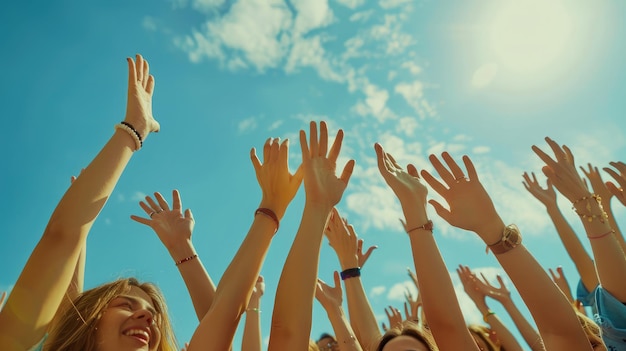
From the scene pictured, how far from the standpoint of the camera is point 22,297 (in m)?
2.25

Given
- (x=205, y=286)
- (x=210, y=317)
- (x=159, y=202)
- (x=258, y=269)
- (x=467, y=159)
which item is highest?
(x=159, y=202)

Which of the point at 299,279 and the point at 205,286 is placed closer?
the point at 299,279

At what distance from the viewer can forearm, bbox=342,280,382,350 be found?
5.26 meters

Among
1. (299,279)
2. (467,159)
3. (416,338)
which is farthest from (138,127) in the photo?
(416,338)

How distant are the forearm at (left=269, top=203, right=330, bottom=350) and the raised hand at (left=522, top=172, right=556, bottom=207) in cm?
458

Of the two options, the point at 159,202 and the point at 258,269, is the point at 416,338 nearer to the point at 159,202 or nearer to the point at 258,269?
the point at 258,269

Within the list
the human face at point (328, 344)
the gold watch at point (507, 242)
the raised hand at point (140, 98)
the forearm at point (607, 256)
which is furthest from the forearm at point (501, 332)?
the raised hand at point (140, 98)

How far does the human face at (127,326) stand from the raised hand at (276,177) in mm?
1188

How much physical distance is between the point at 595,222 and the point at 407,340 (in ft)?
6.36

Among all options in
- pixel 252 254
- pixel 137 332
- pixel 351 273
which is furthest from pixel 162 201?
pixel 351 273

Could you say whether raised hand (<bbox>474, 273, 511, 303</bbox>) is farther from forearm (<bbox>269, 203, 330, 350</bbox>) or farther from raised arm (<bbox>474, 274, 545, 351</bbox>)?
forearm (<bbox>269, 203, 330, 350</bbox>)

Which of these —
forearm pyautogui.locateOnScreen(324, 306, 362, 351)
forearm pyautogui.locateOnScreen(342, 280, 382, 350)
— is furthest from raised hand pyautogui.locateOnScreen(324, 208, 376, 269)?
forearm pyautogui.locateOnScreen(324, 306, 362, 351)

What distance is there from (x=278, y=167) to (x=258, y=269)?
0.92m

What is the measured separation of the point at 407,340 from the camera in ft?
14.6
